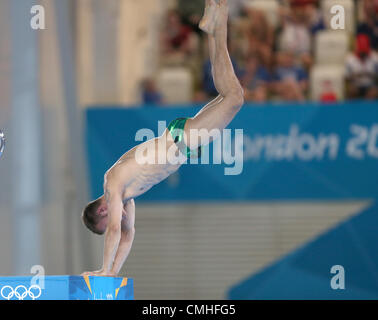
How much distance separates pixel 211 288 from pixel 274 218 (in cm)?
85

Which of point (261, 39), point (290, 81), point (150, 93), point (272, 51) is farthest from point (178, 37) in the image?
point (290, 81)

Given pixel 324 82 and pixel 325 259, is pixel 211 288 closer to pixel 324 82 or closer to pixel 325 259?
pixel 325 259

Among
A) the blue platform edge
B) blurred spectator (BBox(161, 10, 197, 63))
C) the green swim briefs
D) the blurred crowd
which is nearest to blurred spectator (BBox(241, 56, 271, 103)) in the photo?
the blurred crowd

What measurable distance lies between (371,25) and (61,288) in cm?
455

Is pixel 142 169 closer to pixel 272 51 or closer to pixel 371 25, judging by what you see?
pixel 272 51

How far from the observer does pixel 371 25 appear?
7629mm

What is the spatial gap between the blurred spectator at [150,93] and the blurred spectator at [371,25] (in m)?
1.90

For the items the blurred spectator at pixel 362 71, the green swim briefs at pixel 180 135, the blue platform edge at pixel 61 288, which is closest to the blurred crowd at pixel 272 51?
the blurred spectator at pixel 362 71

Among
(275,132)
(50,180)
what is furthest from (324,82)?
(50,180)

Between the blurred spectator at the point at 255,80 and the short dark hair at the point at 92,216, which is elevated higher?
the blurred spectator at the point at 255,80

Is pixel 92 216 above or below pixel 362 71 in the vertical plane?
below

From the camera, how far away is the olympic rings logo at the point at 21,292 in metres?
3.99

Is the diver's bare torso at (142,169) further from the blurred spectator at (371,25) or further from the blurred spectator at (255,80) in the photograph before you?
the blurred spectator at (371,25)
